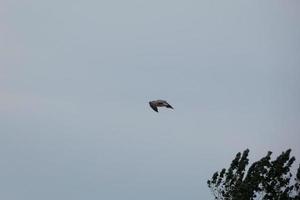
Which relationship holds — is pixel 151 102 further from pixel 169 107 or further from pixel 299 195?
pixel 299 195

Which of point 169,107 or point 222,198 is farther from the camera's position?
point 222,198

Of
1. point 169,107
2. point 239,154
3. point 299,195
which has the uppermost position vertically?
point 239,154

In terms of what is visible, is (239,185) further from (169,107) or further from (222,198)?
(169,107)

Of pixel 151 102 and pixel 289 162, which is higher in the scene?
pixel 289 162

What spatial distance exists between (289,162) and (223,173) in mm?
4713

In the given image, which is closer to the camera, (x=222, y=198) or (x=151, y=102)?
(x=151, y=102)

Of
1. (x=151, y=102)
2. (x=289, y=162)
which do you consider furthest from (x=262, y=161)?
(x=151, y=102)

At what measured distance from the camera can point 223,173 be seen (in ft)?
244

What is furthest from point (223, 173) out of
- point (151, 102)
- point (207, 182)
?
point (151, 102)

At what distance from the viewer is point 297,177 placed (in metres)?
72.3

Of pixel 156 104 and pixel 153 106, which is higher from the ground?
pixel 156 104

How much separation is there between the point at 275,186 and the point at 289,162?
6.08ft

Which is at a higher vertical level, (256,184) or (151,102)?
(256,184)

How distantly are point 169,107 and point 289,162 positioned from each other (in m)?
25.7
